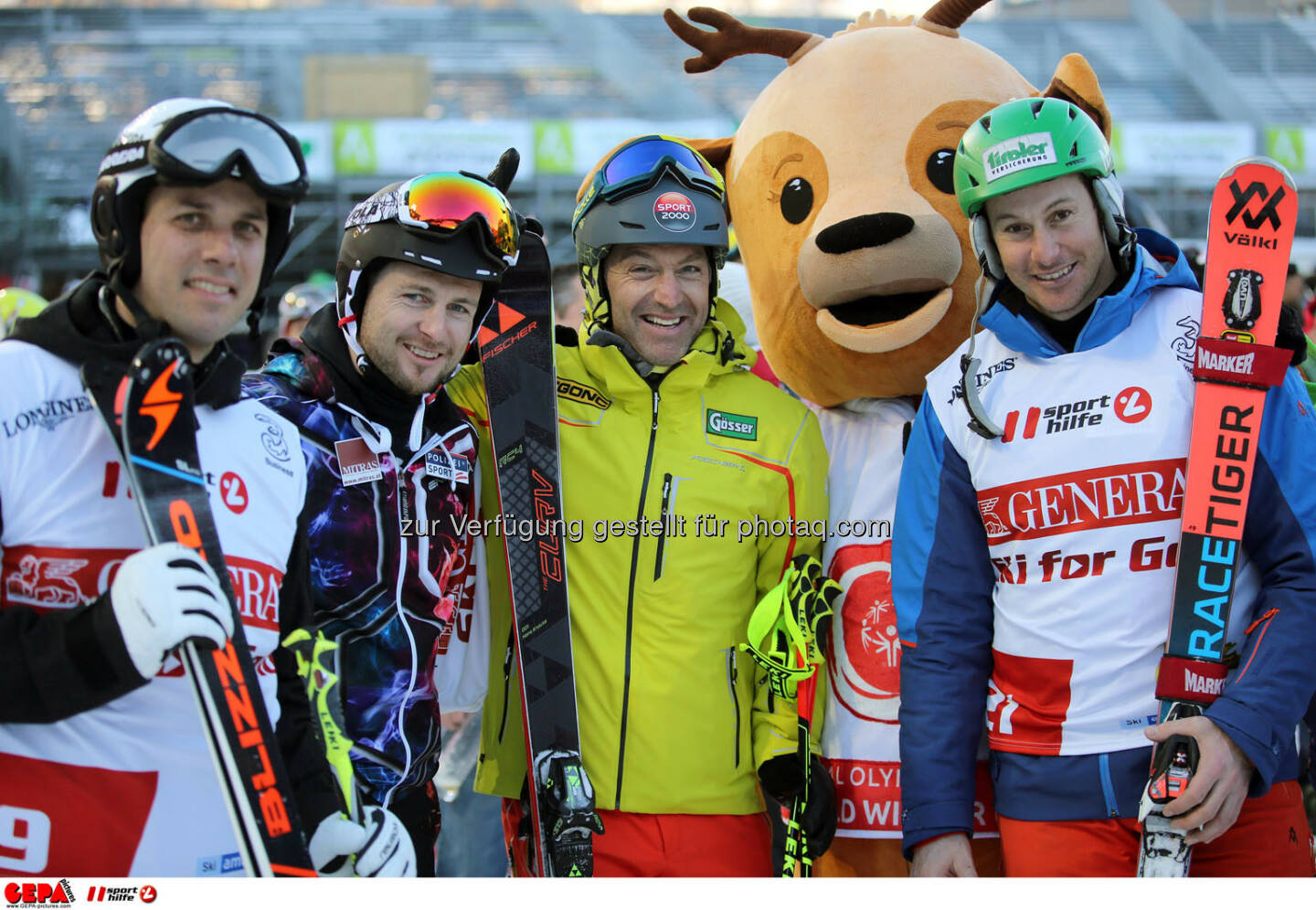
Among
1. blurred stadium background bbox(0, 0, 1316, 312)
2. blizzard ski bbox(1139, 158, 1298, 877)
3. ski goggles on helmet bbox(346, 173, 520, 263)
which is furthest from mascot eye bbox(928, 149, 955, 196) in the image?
blurred stadium background bbox(0, 0, 1316, 312)

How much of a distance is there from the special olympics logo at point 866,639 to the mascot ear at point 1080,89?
1.26 metres

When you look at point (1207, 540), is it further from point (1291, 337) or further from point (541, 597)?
point (541, 597)

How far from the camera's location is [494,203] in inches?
104

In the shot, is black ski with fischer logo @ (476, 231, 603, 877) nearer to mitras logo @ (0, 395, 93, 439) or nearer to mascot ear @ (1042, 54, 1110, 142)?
mitras logo @ (0, 395, 93, 439)

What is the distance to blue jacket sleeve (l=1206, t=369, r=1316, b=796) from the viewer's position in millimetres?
2287

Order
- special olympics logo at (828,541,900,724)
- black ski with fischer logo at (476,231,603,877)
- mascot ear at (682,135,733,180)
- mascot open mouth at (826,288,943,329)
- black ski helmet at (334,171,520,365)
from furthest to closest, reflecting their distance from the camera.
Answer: mascot ear at (682,135,733,180) → mascot open mouth at (826,288,943,329) → special olympics logo at (828,541,900,724) → black ski with fischer logo at (476,231,603,877) → black ski helmet at (334,171,520,365)

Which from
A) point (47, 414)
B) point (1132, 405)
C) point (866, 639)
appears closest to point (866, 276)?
point (1132, 405)

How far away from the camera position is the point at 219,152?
1.95 m

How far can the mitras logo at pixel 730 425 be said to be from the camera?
9.50 ft

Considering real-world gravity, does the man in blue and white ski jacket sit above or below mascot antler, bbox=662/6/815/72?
below

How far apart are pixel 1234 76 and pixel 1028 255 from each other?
28574mm

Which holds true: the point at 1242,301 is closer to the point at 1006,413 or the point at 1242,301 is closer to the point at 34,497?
the point at 1006,413

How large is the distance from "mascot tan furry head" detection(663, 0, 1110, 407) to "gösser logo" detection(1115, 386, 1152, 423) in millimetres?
611
